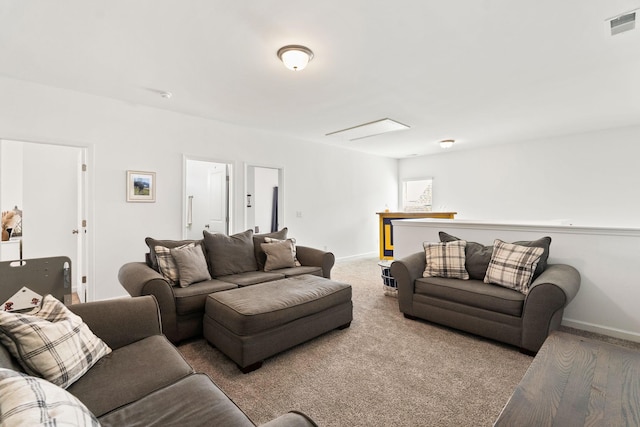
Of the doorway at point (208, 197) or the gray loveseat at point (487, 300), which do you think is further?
the doorway at point (208, 197)

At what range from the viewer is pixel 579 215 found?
5.54 m

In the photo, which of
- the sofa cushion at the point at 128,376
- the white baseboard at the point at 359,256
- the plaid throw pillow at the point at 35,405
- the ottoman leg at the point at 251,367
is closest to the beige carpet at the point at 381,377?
the ottoman leg at the point at 251,367

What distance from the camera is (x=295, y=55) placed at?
99.3 inches

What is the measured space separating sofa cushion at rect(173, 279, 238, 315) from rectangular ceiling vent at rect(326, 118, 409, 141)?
3.31 metres

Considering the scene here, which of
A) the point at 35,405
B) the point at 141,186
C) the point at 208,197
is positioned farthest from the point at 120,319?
the point at 208,197

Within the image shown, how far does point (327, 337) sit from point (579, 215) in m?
5.64

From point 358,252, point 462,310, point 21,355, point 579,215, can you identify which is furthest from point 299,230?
point 579,215

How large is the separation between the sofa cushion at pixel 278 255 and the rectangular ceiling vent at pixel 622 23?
11.6 ft

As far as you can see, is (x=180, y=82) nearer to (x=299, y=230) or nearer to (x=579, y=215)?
(x=299, y=230)

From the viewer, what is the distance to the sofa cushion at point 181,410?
1088 mm

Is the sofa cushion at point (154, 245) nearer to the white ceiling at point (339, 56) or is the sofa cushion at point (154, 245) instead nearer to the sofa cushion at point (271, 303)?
the sofa cushion at point (271, 303)

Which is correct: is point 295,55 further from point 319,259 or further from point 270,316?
point 319,259

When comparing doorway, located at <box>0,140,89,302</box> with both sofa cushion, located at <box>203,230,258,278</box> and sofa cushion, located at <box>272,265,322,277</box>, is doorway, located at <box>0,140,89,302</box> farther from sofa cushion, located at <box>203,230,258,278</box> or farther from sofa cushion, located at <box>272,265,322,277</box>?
sofa cushion, located at <box>272,265,322,277</box>

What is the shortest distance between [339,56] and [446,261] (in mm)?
2337
